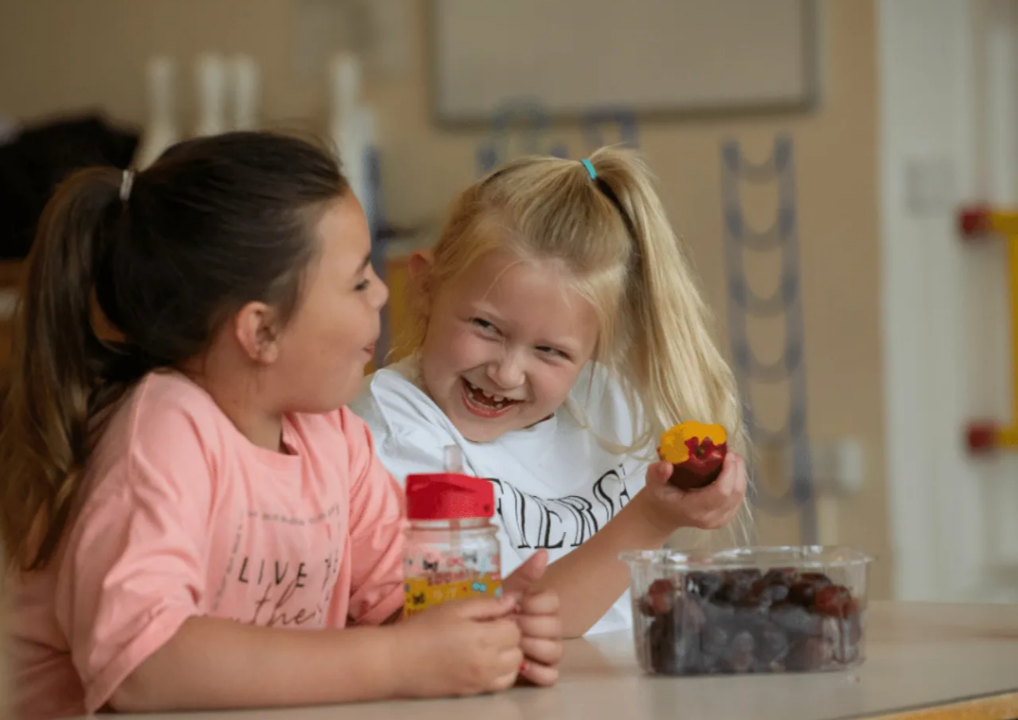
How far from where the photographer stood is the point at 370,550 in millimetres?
1241

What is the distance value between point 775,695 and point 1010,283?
2616 millimetres

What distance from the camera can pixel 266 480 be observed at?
110 cm

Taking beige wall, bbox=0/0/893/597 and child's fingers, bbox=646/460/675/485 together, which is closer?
child's fingers, bbox=646/460/675/485

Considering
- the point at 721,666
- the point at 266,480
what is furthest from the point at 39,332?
the point at 721,666

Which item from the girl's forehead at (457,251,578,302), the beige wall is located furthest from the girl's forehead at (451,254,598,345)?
the beige wall

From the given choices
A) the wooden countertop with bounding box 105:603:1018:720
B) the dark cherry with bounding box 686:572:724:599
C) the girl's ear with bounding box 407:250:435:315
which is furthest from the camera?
the girl's ear with bounding box 407:250:435:315

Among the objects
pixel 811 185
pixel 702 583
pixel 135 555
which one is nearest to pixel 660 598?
pixel 702 583

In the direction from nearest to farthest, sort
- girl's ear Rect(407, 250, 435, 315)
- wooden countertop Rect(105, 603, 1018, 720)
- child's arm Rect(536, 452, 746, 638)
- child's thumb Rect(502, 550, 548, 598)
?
wooden countertop Rect(105, 603, 1018, 720) → child's thumb Rect(502, 550, 548, 598) → child's arm Rect(536, 452, 746, 638) → girl's ear Rect(407, 250, 435, 315)

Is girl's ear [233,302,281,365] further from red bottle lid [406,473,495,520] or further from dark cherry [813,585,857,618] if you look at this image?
dark cherry [813,585,857,618]

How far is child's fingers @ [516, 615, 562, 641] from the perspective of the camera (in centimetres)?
101

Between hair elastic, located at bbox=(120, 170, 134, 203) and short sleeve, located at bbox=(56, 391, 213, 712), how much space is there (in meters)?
0.19

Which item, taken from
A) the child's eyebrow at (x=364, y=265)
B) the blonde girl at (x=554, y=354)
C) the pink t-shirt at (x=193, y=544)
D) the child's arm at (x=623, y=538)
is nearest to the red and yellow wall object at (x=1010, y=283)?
the blonde girl at (x=554, y=354)

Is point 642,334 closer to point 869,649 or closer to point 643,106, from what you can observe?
point 869,649

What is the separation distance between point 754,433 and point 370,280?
2.29m
